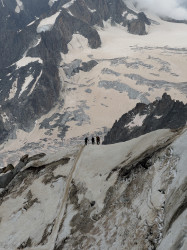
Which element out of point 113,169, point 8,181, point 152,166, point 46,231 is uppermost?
point 152,166

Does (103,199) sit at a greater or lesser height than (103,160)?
greater

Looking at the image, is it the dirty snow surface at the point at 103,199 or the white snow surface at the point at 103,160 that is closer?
the dirty snow surface at the point at 103,199

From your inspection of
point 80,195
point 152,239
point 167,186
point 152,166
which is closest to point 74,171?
point 80,195

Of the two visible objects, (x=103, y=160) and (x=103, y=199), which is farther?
(x=103, y=160)

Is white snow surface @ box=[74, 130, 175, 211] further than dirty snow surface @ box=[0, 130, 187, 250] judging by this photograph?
Yes

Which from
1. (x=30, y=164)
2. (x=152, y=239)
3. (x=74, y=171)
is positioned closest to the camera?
(x=152, y=239)

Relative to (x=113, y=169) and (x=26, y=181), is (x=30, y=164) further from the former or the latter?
(x=113, y=169)

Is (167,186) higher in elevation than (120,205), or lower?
higher

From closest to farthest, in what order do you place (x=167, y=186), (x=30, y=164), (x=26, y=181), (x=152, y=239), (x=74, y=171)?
1. (x=152, y=239)
2. (x=167, y=186)
3. (x=74, y=171)
4. (x=26, y=181)
5. (x=30, y=164)
